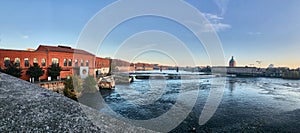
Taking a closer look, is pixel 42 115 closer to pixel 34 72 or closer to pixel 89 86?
pixel 89 86

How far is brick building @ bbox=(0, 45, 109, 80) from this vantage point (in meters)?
25.0

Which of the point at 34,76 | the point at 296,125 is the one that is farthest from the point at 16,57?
the point at 296,125

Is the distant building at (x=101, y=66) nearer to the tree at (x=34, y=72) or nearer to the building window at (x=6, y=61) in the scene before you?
the tree at (x=34, y=72)

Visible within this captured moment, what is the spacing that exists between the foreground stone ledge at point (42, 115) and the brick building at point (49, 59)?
567 inches

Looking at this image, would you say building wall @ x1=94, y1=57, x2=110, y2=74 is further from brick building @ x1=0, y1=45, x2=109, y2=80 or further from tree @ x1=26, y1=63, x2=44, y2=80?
tree @ x1=26, y1=63, x2=44, y2=80

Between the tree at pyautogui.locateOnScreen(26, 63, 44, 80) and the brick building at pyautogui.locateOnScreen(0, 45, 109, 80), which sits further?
the brick building at pyautogui.locateOnScreen(0, 45, 109, 80)

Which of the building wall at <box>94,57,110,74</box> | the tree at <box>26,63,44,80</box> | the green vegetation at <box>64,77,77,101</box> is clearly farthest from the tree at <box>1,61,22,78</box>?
the building wall at <box>94,57,110,74</box>

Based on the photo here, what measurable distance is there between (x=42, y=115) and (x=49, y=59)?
23094mm

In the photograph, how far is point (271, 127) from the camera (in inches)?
523

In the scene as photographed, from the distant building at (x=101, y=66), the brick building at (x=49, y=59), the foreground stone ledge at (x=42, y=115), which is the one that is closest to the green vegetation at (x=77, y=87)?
the foreground stone ledge at (x=42, y=115)

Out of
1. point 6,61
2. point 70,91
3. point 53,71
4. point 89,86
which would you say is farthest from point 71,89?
point 6,61

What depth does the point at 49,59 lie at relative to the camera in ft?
98.0

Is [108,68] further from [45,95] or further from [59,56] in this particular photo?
[45,95]

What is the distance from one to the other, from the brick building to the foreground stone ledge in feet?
47.2
